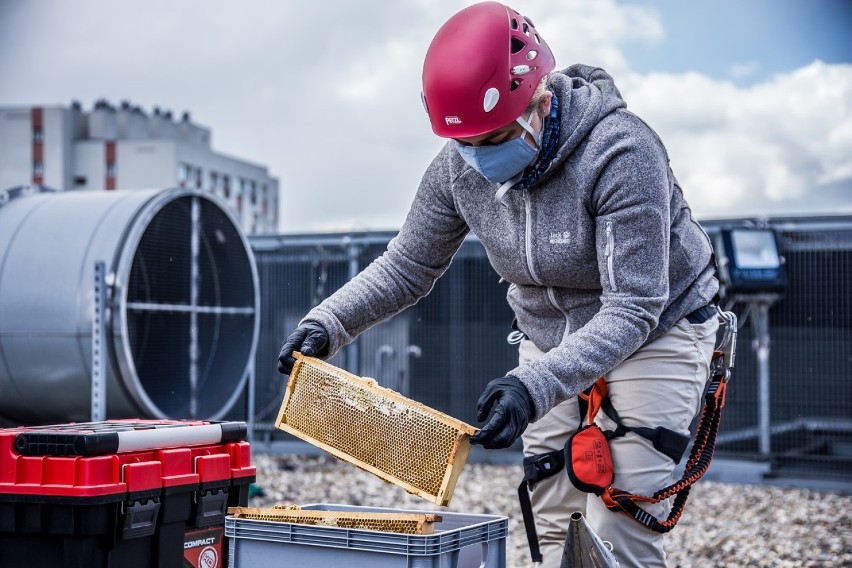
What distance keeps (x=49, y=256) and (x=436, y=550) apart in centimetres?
547

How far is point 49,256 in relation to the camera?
6.99 meters

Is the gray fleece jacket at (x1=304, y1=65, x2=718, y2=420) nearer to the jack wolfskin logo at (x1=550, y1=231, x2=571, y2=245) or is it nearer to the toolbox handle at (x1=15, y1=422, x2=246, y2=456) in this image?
the jack wolfskin logo at (x1=550, y1=231, x2=571, y2=245)

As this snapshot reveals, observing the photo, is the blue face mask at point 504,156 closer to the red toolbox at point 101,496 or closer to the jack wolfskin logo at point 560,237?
the jack wolfskin logo at point 560,237

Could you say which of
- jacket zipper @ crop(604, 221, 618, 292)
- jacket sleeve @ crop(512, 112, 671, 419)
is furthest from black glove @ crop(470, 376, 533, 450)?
jacket zipper @ crop(604, 221, 618, 292)

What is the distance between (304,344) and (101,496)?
65 centimetres

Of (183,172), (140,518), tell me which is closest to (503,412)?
(140,518)

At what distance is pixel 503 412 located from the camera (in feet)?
7.36

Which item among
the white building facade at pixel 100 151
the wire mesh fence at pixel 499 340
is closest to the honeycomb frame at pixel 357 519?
the wire mesh fence at pixel 499 340

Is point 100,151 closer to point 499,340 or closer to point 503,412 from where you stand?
point 499,340

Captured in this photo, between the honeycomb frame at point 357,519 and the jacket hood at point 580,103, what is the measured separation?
0.95m

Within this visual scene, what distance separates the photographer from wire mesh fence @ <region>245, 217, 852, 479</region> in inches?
324

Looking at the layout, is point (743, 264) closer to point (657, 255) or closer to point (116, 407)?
point (116, 407)

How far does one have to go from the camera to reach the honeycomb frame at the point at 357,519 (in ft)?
7.70

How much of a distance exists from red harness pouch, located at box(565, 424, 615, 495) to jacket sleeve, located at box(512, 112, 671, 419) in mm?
245
